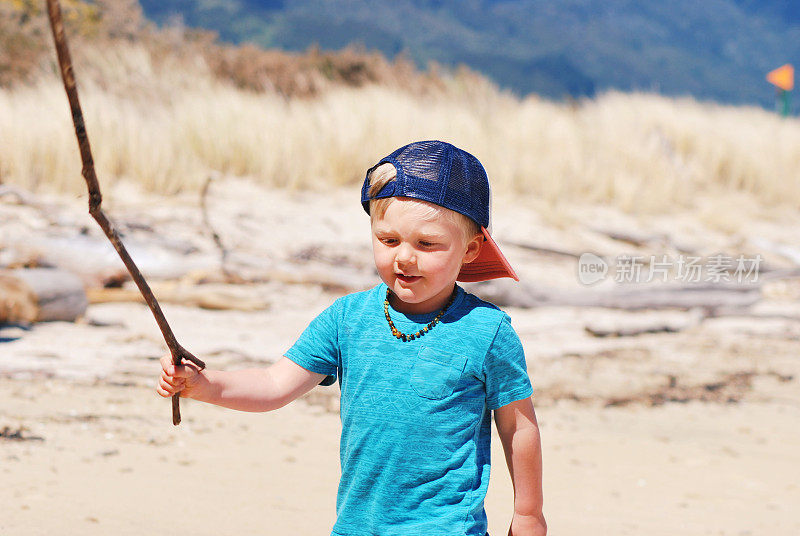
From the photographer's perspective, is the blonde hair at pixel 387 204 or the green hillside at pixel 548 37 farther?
the green hillside at pixel 548 37

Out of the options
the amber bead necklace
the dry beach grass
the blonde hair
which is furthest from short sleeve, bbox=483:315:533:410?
the dry beach grass

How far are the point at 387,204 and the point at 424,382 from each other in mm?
381

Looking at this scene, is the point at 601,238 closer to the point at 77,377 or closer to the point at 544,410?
the point at 544,410

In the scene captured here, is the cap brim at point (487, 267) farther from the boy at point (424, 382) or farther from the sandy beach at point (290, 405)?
the sandy beach at point (290, 405)

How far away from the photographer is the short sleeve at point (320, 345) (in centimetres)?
184

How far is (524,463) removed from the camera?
1761 mm

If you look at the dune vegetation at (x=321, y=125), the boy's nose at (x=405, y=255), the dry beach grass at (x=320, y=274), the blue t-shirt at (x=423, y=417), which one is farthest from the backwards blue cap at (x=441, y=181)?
the dune vegetation at (x=321, y=125)

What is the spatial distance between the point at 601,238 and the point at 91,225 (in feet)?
16.3

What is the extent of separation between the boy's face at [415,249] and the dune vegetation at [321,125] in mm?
6128

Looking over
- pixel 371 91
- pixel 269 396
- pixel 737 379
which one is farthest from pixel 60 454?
pixel 371 91

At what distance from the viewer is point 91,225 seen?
6246 mm

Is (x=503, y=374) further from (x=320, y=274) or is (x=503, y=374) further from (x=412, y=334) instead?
(x=320, y=274)

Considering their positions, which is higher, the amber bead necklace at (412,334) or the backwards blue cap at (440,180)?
the backwards blue cap at (440,180)

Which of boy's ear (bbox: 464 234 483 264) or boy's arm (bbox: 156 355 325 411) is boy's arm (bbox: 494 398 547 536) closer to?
boy's ear (bbox: 464 234 483 264)
